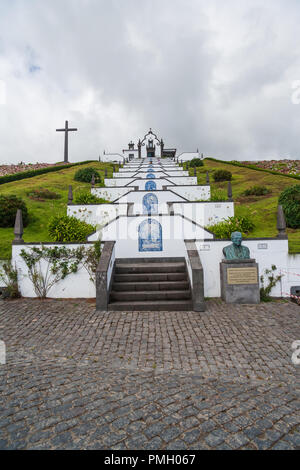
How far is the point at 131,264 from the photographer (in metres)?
9.91

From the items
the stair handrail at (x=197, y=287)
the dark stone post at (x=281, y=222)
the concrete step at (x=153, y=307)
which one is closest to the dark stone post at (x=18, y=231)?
the concrete step at (x=153, y=307)

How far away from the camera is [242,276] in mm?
8188

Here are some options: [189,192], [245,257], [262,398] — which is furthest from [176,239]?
[189,192]

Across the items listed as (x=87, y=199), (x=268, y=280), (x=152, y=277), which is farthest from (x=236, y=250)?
(x=87, y=199)

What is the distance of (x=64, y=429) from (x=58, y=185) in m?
26.4

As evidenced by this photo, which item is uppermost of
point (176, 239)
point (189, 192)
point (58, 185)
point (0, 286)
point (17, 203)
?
point (58, 185)

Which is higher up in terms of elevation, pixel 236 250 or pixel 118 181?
pixel 118 181

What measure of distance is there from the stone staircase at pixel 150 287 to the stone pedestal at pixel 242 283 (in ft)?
4.29

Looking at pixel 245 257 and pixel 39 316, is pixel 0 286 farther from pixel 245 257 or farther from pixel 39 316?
pixel 245 257

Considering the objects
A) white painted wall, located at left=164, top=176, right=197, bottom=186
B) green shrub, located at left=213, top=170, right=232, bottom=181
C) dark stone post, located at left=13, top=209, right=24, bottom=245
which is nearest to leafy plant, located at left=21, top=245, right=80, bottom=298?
dark stone post, located at left=13, top=209, right=24, bottom=245

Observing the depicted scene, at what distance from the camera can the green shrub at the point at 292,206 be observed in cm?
1323

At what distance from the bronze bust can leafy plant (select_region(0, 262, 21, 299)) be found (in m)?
7.21

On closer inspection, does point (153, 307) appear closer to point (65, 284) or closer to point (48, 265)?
point (65, 284)

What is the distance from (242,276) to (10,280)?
7803 mm
